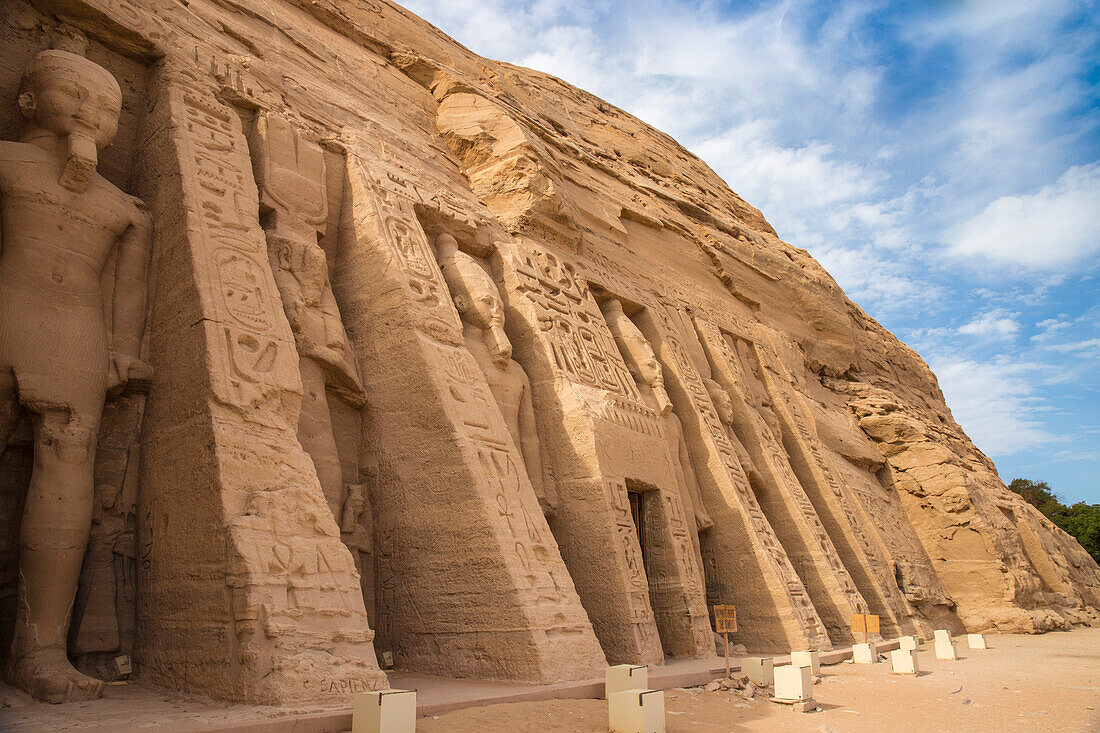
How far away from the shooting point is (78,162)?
5.34 meters

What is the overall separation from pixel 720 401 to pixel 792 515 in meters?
1.93

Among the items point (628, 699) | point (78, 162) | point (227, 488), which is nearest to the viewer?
point (628, 699)

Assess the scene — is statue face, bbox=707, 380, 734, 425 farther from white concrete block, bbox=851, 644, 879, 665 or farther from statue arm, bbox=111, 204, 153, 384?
statue arm, bbox=111, 204, 153, 384

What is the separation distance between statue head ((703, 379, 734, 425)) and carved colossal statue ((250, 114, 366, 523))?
629 centimetres

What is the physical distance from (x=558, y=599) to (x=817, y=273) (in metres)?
14.1

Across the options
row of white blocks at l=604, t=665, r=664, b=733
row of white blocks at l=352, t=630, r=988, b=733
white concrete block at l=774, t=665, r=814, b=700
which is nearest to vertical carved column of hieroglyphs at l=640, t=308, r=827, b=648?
row of white blocks at l=352, t=630, r=988, b=733

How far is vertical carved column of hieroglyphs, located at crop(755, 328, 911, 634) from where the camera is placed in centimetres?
1129

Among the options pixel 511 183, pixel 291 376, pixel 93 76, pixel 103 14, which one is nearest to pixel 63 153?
pixel 93 76

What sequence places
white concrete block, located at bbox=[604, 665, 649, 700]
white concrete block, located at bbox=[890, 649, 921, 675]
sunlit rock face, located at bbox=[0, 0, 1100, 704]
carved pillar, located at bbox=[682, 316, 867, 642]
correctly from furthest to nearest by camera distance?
carved pillar, located at bbox=[682, 316, 867, 642], white concrete block, located at bbox=[890, 649, 921, 675], white concrete block, located at bbox=[604, 665, 649, 700], sunlit rock face, located at bbox=[0, 0, 1100, 704]

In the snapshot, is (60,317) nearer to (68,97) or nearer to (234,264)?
(234,264)

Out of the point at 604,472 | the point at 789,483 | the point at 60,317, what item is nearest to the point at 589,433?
the point at 604,472

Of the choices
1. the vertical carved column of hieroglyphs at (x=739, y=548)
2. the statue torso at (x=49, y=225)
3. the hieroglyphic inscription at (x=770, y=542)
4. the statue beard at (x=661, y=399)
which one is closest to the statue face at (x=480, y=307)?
the statue beard at (x=661, y=399)

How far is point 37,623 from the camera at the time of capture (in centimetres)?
434

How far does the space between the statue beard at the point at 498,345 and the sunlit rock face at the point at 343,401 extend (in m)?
0.03
